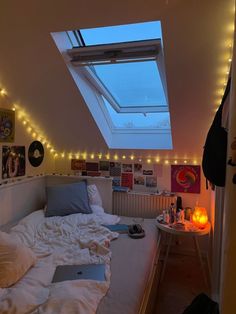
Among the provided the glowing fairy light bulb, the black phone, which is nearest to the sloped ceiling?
the glowing fairy light bulb

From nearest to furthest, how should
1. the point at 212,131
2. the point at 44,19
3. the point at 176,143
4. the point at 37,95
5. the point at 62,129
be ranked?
the point at 212,131 < the point at 44,19 < the point at 37,95 < the point at 176,143 < the point at 62,129

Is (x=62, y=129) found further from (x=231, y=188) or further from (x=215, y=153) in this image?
(x=231, y=188)

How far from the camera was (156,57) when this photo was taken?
6.23ft

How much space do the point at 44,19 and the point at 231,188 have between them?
5.00 ft

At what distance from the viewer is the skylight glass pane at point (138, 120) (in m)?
3.01

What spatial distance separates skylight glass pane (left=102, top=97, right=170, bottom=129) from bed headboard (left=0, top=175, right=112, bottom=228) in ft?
2.41

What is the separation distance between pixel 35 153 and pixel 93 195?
880mm

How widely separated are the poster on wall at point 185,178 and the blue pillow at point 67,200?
1068mm

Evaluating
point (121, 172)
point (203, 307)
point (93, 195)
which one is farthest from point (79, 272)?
point (121, 172)

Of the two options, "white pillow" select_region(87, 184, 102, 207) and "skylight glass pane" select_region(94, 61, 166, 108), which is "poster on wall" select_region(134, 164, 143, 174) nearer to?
"white pillow" select_region(87, 184, 102, 207)

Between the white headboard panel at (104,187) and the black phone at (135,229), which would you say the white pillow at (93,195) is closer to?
the white headboard panel at (104,187)

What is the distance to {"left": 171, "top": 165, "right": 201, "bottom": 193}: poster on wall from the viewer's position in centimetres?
289

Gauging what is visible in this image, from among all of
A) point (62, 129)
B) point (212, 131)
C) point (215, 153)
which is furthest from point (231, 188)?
point (62, 129)

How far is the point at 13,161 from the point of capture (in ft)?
8.71
